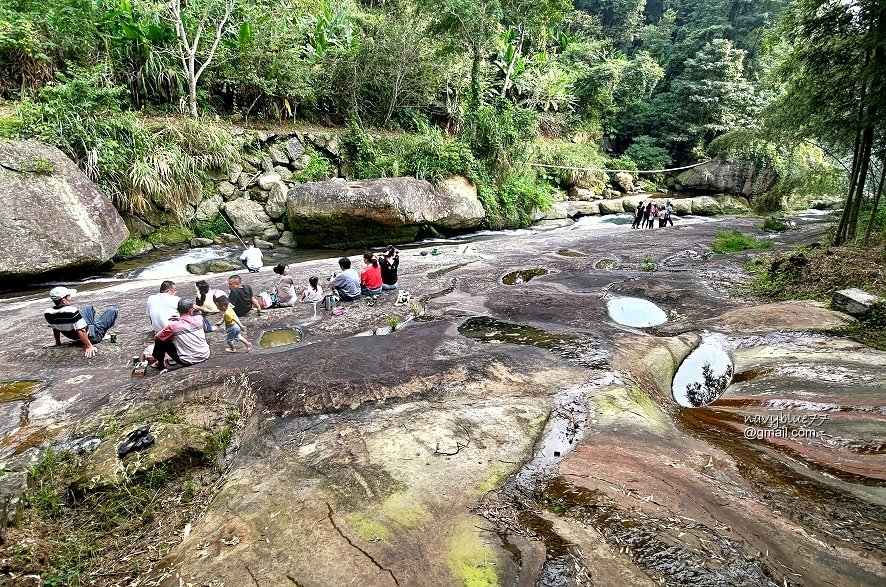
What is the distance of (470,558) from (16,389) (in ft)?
19.2

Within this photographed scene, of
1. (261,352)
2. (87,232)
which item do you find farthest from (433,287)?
(87,232)

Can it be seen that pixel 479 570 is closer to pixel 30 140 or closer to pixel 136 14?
pixel 30 140

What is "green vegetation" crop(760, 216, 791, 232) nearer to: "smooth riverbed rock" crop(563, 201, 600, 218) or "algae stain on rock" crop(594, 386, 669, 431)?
"smooth riverbed rock" crop(563, 201, 600, 218)

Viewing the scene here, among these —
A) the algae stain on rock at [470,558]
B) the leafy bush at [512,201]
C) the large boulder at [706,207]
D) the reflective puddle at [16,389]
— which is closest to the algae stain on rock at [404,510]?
the algae stain on rock at [470,558]

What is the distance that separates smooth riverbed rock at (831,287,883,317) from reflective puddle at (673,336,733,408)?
2.00 metres

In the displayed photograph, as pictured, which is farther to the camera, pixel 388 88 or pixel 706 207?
pixel 706 207

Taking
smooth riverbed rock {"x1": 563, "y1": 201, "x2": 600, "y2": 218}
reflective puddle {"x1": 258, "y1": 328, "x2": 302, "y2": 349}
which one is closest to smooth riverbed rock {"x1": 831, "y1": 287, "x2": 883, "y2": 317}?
reflective puddle {"x1": 258, "y1": 328, "x2": 302, "y2": 349}

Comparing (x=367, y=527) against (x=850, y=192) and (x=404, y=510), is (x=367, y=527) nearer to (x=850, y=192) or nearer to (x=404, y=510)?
(x=404, y=510)

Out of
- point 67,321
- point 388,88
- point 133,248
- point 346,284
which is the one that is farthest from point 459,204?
point 67,321

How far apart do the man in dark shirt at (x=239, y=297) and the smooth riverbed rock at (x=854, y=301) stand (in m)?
9.43

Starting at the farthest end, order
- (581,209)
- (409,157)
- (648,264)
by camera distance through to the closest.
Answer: (581,209) < (409,157) < (648,264)

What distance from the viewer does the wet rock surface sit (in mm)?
2734

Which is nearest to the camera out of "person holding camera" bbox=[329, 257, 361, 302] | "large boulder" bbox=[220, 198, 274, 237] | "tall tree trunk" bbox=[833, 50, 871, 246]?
"person holding camera" bbox=[329, 257, 361, 302]

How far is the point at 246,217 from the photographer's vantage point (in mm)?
14758
